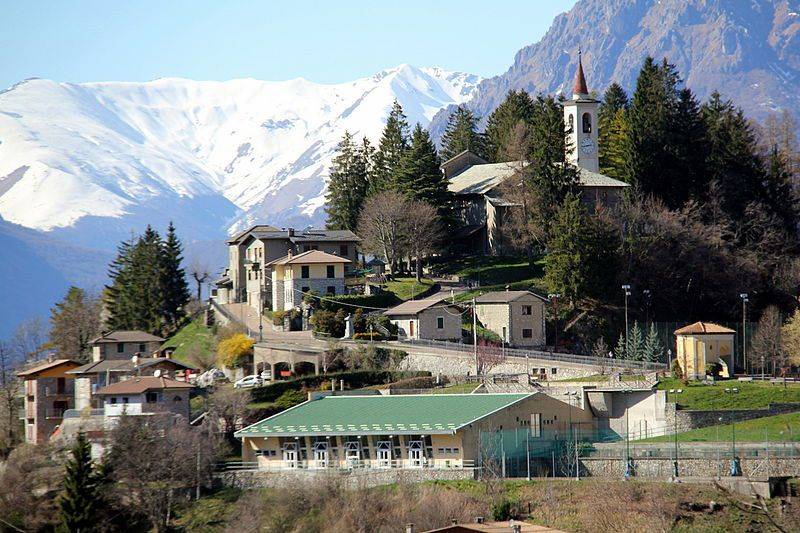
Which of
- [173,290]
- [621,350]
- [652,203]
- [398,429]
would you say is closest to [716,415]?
[398,429]

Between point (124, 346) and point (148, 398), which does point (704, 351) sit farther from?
point (124, 346)

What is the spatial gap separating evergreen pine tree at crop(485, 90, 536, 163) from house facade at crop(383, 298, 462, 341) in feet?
72.7

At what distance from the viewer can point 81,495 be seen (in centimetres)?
6294

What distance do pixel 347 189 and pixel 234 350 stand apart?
22894 mm

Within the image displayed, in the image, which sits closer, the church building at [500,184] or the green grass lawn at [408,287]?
the green grass lawn at [408,287]

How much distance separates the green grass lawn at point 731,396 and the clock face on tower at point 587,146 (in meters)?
30.8

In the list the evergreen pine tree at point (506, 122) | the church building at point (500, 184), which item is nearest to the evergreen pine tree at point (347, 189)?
the church building at point (500, 184)

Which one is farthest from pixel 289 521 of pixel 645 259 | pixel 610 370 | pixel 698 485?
pixel 645 259

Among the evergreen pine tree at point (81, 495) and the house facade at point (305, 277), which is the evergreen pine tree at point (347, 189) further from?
the evergreen pine tree at point (81, 495)

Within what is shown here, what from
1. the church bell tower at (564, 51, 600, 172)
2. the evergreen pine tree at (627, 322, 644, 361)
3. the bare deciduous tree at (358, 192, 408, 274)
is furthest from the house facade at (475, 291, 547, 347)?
the church bell tower at (564, 51, 600, 172)

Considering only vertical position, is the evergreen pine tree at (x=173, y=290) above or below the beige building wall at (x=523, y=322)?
above

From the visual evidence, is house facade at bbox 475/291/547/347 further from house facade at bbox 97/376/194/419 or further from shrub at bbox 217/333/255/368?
house facade at bbox 97/376/194/419

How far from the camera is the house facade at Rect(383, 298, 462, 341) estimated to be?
274 ft

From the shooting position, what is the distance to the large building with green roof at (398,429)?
63938 mm
